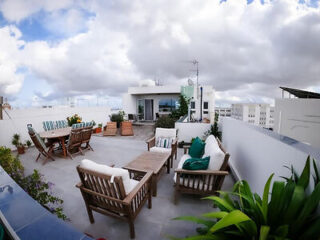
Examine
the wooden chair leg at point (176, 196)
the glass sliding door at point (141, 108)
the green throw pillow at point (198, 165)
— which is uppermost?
the glass sliding door at point (141, 108)

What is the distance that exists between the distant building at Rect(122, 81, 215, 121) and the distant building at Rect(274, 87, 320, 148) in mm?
4220

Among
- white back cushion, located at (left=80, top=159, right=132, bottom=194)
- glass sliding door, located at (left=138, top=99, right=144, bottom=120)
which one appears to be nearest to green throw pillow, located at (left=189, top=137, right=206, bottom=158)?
white back cushion, located at (left=80, top=159, right=132, bottom=194)

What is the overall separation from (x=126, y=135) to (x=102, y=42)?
4364 mm

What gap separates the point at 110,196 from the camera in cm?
156

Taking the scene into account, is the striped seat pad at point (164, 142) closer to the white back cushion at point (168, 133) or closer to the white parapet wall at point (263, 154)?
the white back cushion at point (168, 133)

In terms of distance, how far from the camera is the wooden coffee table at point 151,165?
2354 millimetres

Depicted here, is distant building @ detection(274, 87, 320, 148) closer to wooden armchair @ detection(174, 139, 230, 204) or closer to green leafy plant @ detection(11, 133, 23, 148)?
wooden armchair @ detection(174, 139, 230, 204)

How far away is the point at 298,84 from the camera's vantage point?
9086 millimetres

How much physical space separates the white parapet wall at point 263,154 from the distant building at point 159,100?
6.95m

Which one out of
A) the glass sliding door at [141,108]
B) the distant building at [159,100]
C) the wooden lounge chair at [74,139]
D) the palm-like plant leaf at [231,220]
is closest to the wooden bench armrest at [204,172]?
the palm-like plant leaf at [231,220]

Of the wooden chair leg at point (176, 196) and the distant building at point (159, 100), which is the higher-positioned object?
the distant building at point (159, 100)

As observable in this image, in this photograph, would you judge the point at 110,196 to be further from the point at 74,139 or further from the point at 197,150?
the point at 74,139

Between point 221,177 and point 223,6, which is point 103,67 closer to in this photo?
point 223,6

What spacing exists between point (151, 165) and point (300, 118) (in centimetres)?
650
